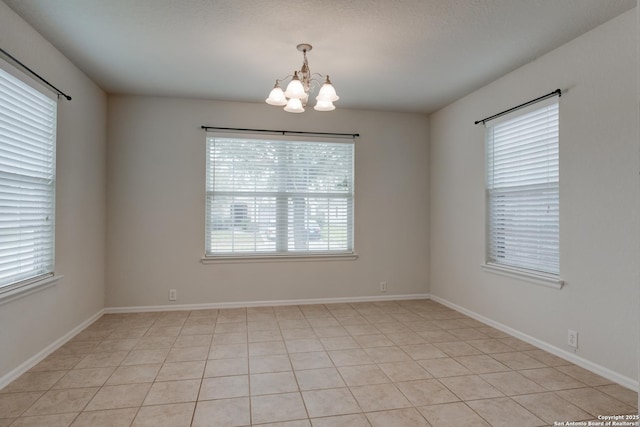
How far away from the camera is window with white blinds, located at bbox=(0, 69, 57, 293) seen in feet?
8.21

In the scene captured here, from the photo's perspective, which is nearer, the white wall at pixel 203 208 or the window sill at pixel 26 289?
the window sill at pixel 26 289

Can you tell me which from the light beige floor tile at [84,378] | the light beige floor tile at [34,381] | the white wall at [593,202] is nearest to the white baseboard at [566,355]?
the white wall at [593,202]

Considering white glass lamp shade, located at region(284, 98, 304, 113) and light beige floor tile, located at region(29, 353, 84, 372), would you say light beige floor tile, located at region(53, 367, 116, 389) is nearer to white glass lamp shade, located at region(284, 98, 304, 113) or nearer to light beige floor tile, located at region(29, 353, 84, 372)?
light beige floor tile, located at region(29, 353, 84, 372)

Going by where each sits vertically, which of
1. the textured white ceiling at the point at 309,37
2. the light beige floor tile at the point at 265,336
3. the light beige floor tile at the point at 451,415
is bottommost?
the light beige floor tile at the point at 451,415

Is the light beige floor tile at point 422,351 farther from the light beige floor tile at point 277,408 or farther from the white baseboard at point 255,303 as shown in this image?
the white baseboard at point 255,303

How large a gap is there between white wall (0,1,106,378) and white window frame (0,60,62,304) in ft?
0.30

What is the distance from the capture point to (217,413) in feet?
7.06

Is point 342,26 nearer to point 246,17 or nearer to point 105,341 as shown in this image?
point 246,17

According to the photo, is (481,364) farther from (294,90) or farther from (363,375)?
(294,90)

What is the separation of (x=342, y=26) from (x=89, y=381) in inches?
121

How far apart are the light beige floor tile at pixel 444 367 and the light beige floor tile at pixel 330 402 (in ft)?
2.39

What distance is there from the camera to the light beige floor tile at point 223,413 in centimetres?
205

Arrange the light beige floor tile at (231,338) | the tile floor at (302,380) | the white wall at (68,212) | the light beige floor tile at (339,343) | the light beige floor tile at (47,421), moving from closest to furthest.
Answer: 1. the light beige floor tile at (47,421)
2. the tile floor at (302,380)
3. the white wall at (68,212)
4. the light beige floor tile at (339,343)
5. the light beige floor tile at (231,338)

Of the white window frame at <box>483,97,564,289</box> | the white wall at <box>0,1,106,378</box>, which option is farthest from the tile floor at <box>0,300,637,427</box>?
the white window frame at <box>483,97,564,289</box>
